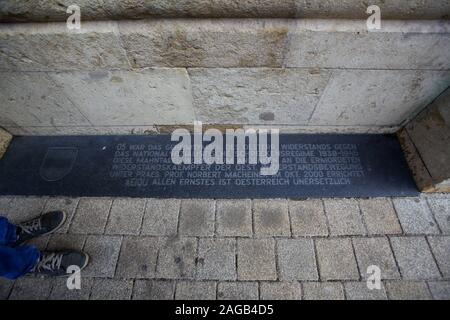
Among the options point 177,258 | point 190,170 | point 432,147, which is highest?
point 432,147

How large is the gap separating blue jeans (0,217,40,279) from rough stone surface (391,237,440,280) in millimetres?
3267

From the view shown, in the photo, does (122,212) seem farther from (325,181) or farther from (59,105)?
(325,181)

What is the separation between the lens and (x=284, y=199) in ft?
8.89

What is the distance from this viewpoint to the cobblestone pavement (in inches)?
88.7

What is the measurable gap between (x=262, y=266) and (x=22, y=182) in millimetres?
2796

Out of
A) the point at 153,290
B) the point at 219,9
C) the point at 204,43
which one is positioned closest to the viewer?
the point at 219,9

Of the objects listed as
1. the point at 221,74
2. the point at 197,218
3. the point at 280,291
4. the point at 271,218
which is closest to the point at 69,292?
the point at 197,218

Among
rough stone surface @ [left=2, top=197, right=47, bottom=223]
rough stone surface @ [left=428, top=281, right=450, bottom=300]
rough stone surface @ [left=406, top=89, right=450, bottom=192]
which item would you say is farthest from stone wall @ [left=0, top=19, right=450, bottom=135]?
rough stone surface @ [left=428, top=281, right=450, bottom=300]

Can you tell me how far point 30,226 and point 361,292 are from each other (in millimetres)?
3116

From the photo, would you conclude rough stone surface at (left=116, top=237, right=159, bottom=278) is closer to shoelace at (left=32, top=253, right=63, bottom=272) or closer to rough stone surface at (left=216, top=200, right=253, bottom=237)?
shoelace at (left=32, top=253, right=63, bottom=272)

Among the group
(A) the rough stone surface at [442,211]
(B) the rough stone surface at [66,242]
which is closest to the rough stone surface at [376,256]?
(A) the rough stone surface at [442,211]

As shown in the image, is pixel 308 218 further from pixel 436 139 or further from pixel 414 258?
pixel 436 139

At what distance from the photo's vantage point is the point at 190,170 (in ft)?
9.63

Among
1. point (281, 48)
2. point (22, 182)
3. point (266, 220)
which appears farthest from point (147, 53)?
point (22, 182)
